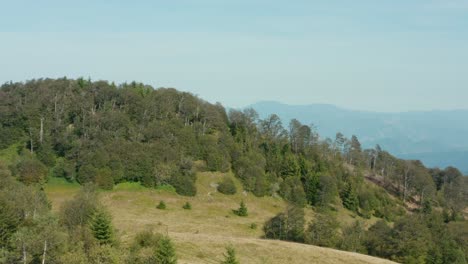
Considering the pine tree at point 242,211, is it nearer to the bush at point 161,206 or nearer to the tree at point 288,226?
the tree at point 288,226

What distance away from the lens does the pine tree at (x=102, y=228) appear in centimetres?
5447

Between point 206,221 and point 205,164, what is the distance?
32.1 m

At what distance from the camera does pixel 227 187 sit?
A: 11981 centimetres

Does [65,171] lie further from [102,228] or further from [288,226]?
[102,228]

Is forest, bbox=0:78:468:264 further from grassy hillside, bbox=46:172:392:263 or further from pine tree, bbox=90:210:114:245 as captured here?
pine tree, bbox=90:210:114:245

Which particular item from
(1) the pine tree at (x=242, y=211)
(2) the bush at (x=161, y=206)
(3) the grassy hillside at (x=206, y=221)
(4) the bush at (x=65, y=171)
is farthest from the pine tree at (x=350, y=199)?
(4) the bush at (x=65, y=171)

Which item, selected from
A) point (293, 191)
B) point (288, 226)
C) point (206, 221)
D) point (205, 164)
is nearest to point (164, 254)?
point (288, 226)

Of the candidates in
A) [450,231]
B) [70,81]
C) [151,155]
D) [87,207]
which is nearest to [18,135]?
[70,81]

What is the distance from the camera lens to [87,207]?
62281 millimetres

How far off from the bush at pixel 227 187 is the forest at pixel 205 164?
39 cm

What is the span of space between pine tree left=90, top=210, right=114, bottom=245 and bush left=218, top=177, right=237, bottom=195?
65.5 metres

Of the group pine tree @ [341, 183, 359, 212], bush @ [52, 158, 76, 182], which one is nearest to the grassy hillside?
bush @ [52, 158, 76, 182]

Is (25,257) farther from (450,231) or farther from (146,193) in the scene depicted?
(450,231)

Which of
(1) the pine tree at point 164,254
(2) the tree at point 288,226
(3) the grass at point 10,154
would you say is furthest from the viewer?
(3) the grass at point 10,154
